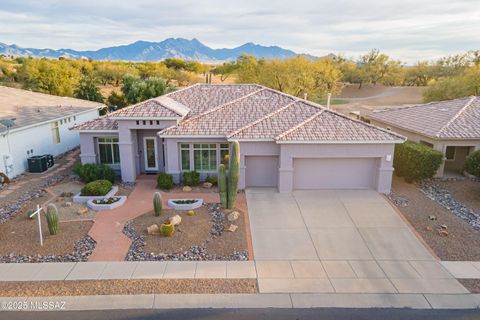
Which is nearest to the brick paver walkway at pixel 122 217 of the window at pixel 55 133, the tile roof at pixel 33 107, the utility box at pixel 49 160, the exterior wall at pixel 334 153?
the exterior wall at pixel 334 153

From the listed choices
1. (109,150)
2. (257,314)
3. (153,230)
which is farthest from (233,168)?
(109,150)

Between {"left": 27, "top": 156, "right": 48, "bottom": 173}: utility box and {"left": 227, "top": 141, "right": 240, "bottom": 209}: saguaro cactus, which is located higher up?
{"left": 227, "top": 141, "right": 240, "bottom": 209}: saguaro cactus

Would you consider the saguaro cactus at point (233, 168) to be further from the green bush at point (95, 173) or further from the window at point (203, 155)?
the green bush at point (95, 173)

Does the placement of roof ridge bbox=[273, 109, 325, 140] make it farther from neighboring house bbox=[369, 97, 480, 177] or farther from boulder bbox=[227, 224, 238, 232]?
neighboring house bbox=[369, 97, 480, 177]

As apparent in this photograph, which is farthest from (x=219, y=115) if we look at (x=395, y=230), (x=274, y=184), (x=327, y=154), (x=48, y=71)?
(x=48, y=71)

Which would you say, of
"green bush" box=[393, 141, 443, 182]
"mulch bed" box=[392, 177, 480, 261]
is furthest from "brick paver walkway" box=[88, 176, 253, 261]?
"green bush" box=[393, 141, 443, 182]
